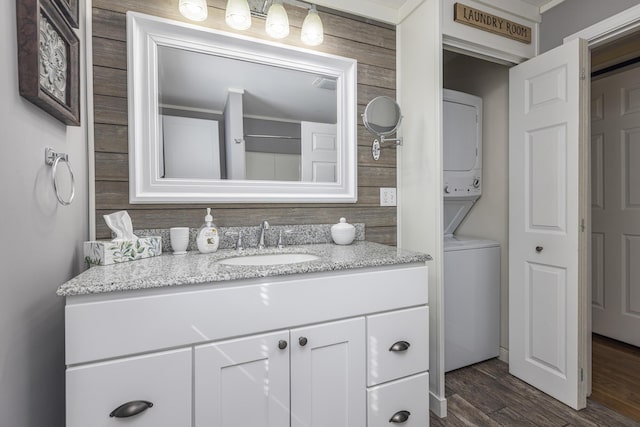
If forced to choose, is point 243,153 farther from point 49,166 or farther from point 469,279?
point 469,279

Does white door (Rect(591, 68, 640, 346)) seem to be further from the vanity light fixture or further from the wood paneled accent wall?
the vanity light fixture

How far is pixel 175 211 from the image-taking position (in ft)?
4.92

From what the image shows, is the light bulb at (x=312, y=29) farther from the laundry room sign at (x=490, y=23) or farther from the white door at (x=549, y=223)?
the white door at (x=549, y=223)

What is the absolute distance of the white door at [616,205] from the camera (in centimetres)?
247

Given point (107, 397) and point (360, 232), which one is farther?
point (360, 232)

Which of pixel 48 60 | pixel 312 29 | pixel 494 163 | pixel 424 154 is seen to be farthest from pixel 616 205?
pixel 48 60

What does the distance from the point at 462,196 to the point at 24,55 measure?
235 centimetres

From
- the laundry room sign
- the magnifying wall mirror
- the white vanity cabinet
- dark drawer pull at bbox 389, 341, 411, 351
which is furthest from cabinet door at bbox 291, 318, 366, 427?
the laundry room sign

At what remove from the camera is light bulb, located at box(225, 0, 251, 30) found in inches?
58.5

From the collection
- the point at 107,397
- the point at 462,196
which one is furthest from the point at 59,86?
the point at 462,196

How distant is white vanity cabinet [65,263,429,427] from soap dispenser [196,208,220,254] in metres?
0.46

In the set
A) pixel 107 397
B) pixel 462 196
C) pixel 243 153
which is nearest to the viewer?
pixel 107 397

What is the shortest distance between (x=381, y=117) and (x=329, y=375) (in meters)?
1.32

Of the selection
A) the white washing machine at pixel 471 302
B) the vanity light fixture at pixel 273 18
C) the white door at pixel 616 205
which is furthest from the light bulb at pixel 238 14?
the white door at pixel 616 205
